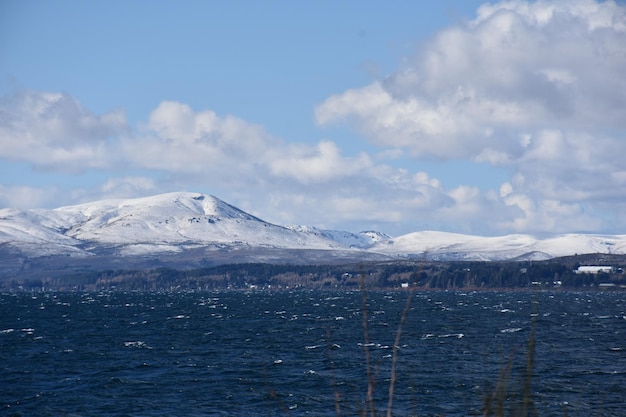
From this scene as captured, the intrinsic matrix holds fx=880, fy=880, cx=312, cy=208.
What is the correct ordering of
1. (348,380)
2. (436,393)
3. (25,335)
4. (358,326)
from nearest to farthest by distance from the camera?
(436,393), (348,380), (25,335), (358,326)

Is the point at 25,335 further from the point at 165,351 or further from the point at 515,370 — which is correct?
the point at 515,370

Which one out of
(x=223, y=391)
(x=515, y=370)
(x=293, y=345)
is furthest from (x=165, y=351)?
(x=515, y=370)

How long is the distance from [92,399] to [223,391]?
7.14m

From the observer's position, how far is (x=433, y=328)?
303 ft

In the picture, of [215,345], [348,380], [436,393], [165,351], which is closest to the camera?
[436,393]

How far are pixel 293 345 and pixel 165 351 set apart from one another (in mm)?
11028

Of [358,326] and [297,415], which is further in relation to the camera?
[358,326]

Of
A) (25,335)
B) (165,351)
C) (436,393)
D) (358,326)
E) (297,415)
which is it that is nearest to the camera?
(297,415)

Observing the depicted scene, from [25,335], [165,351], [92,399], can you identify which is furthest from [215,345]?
[92,399]

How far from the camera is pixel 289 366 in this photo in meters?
60.4

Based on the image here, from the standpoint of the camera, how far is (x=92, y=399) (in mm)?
47156

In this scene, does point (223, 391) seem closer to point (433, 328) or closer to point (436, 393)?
point (436, 393)

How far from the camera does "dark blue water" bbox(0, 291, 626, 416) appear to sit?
44.4 metres

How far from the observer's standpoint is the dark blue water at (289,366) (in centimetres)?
4444
